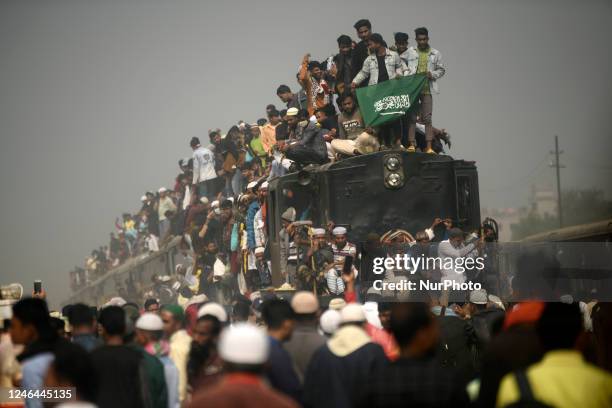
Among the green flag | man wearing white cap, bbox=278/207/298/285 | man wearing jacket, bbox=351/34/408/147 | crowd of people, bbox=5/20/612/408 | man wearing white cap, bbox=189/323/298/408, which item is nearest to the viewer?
man wearing white cap, bbox=189/323/298/408

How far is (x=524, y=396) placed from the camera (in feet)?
20.6

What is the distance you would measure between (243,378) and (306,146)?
1264 centimetres

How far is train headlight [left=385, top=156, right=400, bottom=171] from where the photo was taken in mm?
17359

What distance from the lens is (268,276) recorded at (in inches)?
758

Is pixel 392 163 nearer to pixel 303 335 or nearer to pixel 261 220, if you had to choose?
pixel 261 220

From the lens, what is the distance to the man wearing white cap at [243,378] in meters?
5.29

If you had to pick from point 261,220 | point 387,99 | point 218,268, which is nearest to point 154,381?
point 387,99

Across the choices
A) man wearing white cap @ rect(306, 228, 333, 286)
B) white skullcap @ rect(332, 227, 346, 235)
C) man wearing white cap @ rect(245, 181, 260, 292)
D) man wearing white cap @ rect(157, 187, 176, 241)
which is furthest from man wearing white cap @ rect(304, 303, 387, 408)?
man wearing white cap @ rect(157, 187, 176, 241)

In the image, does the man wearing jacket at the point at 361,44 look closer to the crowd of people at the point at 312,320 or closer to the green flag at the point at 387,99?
Answer: the crowd of people at the point at 312,320

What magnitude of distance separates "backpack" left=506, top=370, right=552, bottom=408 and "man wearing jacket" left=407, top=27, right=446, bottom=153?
11876mm

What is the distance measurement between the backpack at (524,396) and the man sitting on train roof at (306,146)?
38.3ft

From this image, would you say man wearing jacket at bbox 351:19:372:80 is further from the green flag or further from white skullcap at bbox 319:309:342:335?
white skullcap at bbox 319:309:342:335

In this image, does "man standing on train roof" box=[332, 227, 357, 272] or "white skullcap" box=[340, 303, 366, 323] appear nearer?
"white skullcap" box=[340, 303, 366, 323]

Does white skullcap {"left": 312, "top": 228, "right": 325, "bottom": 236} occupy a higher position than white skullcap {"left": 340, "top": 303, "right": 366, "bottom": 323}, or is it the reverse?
white skullcap {"left": 312, "top": 228, "right": 325, "bottom": 236}
